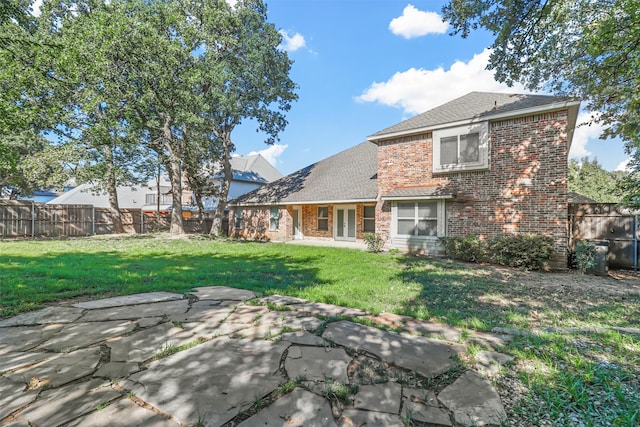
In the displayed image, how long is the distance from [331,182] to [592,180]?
25.0m

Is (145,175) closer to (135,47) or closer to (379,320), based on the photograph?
(135,47)

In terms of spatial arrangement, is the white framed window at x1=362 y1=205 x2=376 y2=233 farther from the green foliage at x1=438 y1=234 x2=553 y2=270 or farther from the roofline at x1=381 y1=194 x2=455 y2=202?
the green foliage at x1=438 y1=234 x2=553 y2=270

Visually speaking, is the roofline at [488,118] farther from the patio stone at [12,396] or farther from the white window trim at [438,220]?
the patio stone at [12,396]

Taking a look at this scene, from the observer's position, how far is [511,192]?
963cm

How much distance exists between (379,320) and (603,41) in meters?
7.12

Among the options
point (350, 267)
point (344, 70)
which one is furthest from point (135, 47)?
point (350, 267)

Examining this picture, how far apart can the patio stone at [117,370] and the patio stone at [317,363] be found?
1.20 metres

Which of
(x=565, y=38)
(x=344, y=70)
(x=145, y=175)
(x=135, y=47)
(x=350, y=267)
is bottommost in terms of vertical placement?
(x=350, y=267)

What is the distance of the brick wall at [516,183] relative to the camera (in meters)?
8.89

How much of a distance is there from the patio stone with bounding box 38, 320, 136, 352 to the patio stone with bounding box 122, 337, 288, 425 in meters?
0.95

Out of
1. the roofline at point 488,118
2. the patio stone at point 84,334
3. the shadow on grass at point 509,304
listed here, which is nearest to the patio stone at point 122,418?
the patio stone at point 84,334

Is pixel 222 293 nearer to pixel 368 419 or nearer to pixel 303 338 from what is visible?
pixel 303 338

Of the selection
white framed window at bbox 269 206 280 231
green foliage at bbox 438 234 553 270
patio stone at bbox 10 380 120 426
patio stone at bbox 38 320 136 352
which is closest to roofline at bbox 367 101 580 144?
green foliage at bbox 438 234 553 270

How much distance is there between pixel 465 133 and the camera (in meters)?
10.4
